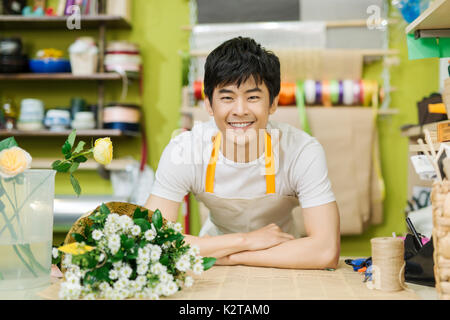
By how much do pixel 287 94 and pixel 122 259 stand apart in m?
1.62

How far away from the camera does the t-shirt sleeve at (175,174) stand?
133cm

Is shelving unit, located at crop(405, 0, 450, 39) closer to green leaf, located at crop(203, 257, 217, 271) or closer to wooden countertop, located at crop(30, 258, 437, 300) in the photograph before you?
wooden countertop, located at crop(30, 258, 437, 300)

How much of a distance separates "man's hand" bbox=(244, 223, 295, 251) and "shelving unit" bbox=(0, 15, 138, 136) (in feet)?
4.49

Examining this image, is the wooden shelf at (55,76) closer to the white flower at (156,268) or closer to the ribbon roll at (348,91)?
the ribbon roll at (348,91)

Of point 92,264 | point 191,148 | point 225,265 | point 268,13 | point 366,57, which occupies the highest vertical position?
point 268,13

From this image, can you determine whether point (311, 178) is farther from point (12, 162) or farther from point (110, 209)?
point (12, 162)

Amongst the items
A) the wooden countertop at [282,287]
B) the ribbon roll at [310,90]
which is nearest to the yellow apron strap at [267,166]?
the wooden countertop at [282,287]

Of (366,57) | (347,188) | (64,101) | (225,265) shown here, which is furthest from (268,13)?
(225,265)

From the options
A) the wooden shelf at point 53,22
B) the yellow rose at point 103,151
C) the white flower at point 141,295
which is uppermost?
the wooden shelf at point 53,22

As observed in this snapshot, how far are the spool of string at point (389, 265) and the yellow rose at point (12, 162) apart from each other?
0.60 metres

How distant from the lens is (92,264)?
0.72 m

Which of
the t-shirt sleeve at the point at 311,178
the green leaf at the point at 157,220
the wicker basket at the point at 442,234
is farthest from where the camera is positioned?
the t-shirt sleeve at the point at 311,178

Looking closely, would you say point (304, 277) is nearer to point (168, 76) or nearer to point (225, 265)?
point (225, 265)
